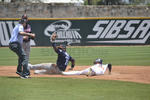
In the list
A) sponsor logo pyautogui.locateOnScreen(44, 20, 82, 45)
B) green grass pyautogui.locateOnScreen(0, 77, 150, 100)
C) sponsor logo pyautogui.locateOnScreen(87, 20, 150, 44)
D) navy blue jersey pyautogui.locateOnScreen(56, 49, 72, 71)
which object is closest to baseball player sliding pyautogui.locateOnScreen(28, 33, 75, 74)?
navy blue jersey pyautogui.locateOnScreen(56, 49, 72, 71)

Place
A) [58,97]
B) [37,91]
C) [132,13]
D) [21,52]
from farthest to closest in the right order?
[132,13] → [21,52] → [37,91] → [58,97]

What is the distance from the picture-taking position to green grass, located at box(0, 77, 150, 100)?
8734 millimetres

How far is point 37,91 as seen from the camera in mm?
9406

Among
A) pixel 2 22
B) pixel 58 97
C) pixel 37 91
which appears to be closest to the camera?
pixel 58 97

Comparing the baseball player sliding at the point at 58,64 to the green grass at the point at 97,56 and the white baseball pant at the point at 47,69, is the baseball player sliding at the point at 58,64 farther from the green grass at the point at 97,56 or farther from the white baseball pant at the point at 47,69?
the green grass at the point at 97,56

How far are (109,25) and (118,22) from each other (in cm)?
76

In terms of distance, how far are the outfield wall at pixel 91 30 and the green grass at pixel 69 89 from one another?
60.4ft

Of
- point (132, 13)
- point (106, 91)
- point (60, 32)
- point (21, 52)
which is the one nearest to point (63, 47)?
point (21, 52)

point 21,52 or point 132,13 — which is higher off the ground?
point 21,52

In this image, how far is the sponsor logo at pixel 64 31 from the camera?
29406 mm

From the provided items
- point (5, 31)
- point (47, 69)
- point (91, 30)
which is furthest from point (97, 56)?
point (5, 31)

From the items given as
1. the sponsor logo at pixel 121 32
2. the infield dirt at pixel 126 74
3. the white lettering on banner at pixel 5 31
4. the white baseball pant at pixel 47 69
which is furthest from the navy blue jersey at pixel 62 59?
the sponsor logo at pixel 121 32

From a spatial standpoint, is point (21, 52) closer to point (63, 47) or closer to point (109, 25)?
point (63, 47)

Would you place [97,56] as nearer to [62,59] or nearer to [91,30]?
[62,59]
